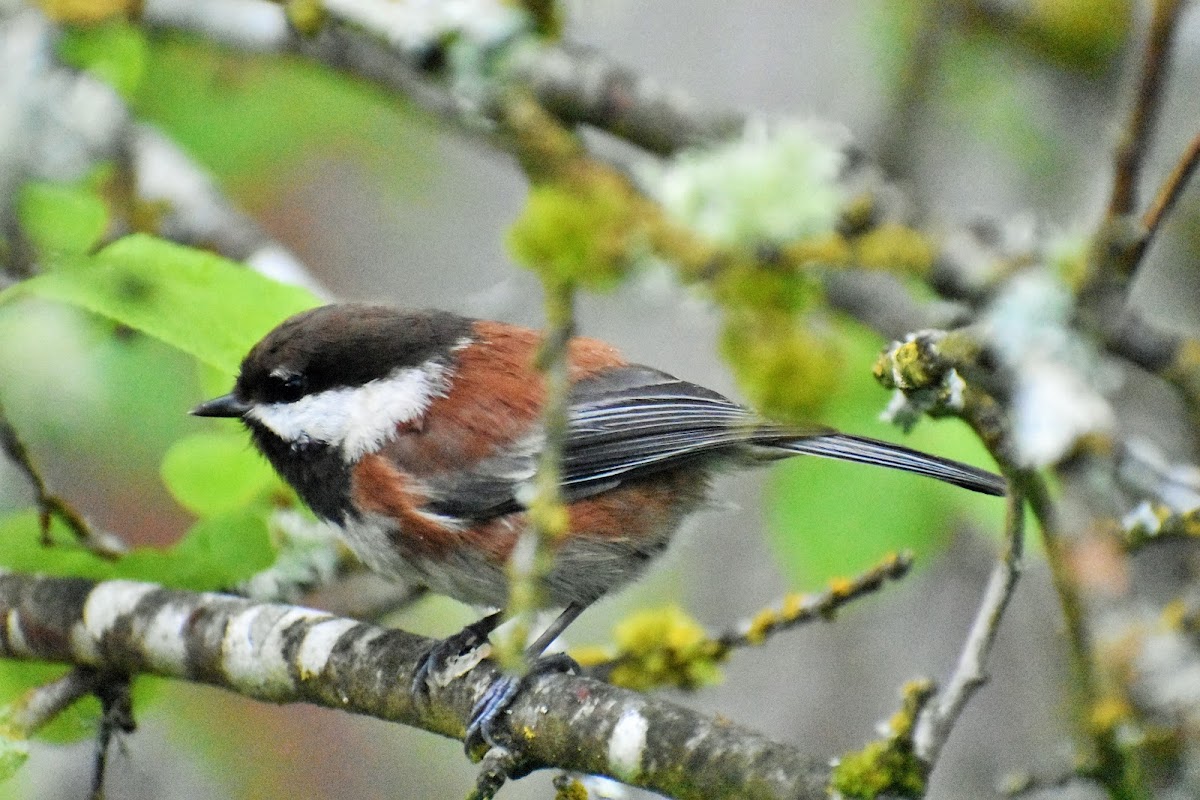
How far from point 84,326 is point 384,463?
2.38 ft

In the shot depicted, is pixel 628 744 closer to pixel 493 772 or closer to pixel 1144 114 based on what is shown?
pixel 493 772

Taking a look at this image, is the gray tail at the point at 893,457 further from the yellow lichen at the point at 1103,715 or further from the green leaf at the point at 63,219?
the green leaf at the point at 63,219

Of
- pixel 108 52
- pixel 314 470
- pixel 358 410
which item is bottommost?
pixel 314 470

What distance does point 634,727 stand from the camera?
63.7 inches

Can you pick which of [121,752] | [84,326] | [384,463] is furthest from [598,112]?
[121,752]

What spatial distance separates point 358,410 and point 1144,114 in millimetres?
1535

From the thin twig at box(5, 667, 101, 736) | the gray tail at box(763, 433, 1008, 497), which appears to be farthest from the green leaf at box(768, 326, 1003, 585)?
the thin twig at box(5, 667, 101, 736)

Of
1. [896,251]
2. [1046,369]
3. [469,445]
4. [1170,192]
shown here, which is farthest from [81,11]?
[1170,192]

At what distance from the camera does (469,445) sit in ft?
7.95

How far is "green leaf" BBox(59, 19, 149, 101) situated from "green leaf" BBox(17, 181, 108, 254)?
46 centimetres

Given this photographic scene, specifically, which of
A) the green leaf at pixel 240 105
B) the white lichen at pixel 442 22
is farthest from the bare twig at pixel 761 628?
the green leaf at pixel 240 105

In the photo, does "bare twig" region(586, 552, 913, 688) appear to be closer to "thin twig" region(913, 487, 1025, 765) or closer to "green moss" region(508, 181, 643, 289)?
"thin twig" region(913, 487, 1025, 765)

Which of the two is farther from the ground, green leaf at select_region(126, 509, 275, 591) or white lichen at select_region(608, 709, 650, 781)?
white lichen at select_region(608, 709, 650, 781)

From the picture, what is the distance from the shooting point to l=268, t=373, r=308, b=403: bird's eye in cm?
245
